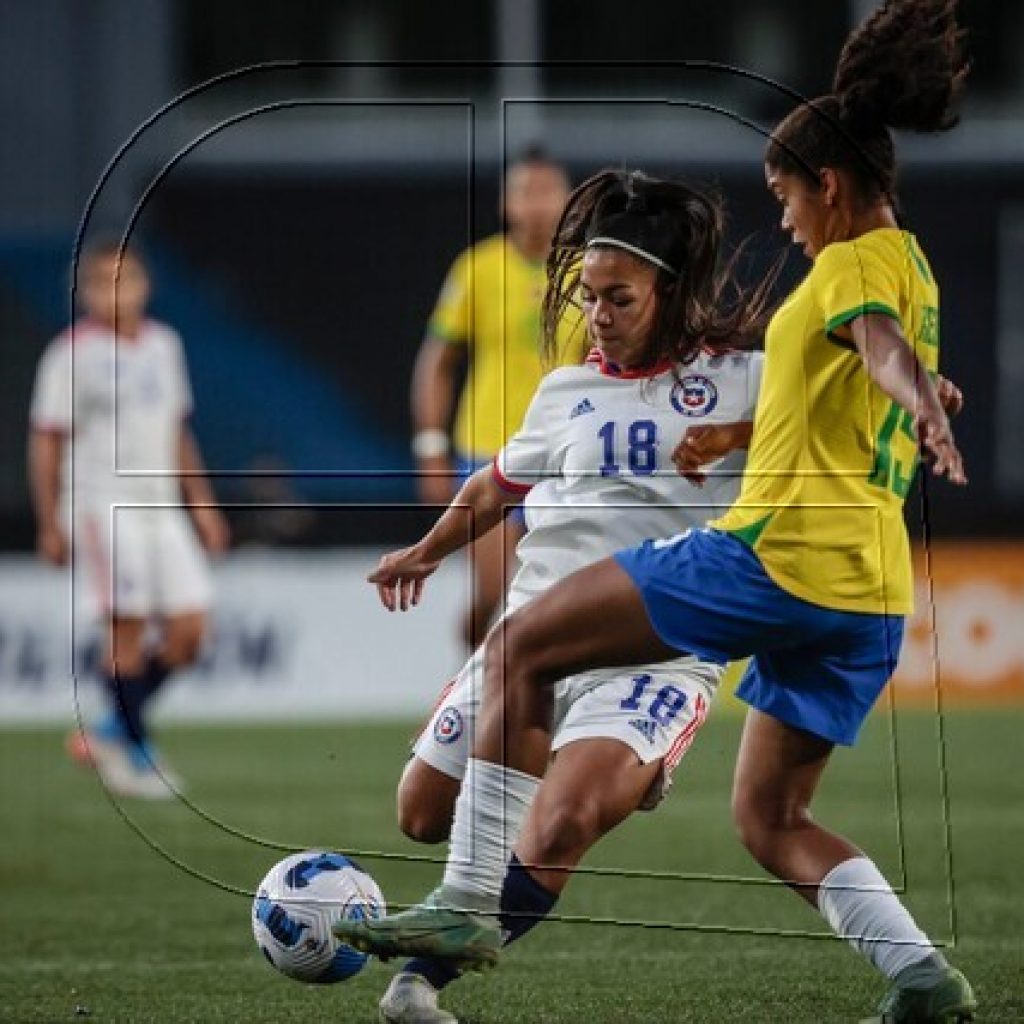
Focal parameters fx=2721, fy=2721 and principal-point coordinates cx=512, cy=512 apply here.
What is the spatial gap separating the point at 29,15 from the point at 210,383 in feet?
29.9

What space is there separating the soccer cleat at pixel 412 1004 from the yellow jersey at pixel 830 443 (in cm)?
103

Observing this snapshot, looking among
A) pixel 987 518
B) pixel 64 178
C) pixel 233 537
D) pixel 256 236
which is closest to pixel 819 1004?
pixel 233 537

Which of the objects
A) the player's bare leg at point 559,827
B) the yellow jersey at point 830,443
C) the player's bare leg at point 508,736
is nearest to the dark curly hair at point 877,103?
the yellow jersey at point 830,443

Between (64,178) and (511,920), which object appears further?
(64,178)

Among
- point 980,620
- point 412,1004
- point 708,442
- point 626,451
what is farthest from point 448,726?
point 980,620

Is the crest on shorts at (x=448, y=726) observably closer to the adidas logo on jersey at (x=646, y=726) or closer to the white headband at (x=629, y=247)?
the adidas logo on jersey at (x=646, y=726)

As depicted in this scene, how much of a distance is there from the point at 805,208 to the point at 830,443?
0.44 metres

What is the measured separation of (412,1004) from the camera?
5.02m

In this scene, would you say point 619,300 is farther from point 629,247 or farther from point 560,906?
point 560,906

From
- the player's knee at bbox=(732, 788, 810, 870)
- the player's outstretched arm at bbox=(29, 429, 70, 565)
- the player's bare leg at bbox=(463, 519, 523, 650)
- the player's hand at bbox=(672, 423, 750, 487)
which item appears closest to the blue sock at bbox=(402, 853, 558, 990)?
the player's knee at bbox=(732, 788, 810, 870)

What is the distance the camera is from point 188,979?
19.3 ft

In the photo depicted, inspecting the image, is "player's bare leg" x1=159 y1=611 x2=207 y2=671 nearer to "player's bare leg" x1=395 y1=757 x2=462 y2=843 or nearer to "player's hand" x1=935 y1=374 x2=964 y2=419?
"player's bare leg" x1=395 y1=757 x2=462 y2=843

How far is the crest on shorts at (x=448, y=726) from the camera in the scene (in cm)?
523

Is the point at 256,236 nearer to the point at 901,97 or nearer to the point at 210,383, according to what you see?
the point at 210,383
